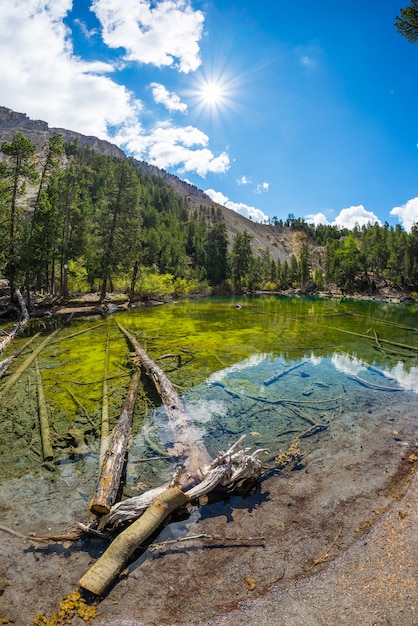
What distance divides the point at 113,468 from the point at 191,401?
5.32 metres

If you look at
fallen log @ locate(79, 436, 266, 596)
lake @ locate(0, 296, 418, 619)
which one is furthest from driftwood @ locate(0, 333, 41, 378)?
fallen log @ locate(79, 436, 266, 596)

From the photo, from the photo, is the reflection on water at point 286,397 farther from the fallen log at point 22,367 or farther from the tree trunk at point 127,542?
the fallen log at point 22,367

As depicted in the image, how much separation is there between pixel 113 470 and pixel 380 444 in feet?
23.4

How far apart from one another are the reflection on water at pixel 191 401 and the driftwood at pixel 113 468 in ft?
1.71

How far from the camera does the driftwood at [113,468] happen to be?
17.9 ft

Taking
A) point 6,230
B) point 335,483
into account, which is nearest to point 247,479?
point 335,483

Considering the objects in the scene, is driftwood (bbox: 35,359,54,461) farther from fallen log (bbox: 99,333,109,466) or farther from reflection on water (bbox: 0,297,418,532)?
fallen log (bbox: 99,333,109,466)

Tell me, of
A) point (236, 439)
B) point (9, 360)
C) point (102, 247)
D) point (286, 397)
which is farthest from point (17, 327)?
point (102, 247)

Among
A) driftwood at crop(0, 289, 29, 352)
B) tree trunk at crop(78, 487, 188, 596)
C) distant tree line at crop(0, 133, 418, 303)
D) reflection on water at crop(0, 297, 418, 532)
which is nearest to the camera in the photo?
tree trunk at crop(78, 487, 188, 596)

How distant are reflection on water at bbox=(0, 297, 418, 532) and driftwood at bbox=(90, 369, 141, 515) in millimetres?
520

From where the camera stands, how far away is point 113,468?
21.1 ft

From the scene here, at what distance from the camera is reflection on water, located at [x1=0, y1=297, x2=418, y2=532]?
7.03m

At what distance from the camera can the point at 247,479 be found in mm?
6809

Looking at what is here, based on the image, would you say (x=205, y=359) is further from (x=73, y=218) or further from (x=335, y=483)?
(x=73, y=218)
